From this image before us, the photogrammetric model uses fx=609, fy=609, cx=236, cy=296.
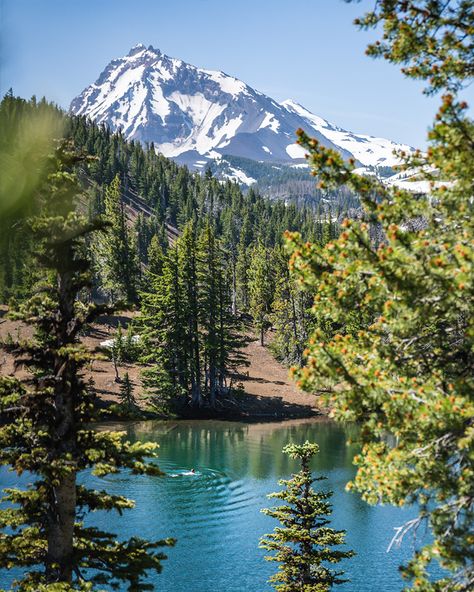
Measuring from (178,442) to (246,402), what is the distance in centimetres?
1570

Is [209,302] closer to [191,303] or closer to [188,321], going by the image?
[191,303]

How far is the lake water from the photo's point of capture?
2548 centimetres

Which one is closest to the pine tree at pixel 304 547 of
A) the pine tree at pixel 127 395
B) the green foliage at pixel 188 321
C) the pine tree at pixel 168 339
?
the pine tree at pixel 127 395

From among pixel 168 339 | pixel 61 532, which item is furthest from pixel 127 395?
pixel 61 532

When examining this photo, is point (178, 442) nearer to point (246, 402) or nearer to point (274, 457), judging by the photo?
point (274, 457)

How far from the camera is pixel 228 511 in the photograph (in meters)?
33.6

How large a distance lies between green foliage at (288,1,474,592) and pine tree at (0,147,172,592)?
4.49 m

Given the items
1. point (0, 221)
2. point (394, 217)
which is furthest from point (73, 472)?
point (394, 217)

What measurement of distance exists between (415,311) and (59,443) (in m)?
6.98

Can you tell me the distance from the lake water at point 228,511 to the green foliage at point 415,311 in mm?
17524

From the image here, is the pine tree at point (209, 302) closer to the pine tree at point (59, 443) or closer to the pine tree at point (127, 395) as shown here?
the pine tree at point (127, 395)

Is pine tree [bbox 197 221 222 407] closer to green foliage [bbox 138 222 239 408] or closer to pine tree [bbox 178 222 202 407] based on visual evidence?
green foliage [bbox 138 222 239 408]

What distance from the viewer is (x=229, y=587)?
2428 cm

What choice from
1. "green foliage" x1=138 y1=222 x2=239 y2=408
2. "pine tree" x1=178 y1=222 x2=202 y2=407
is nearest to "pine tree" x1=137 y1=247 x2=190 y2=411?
"green foliage" x1=138 y1=222 x2=239 y2=408
